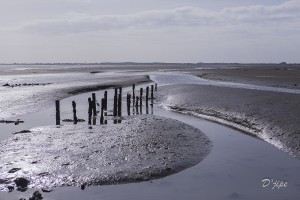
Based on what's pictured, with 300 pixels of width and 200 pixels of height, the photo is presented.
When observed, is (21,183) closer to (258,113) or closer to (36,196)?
(36,196)

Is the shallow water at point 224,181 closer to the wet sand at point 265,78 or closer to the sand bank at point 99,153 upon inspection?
the sand bank at point 99,153

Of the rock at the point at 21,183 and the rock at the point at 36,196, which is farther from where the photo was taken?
the rock at the point at 21,183

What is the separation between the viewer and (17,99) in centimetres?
4069

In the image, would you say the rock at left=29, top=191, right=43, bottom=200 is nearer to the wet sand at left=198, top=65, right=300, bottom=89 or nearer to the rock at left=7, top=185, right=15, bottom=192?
the rock at left=7, top=185, right=15, bottom=192

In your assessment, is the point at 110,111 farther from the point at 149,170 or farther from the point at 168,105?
the point at 149,170

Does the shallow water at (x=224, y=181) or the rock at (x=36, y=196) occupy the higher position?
the rock at (x=36, y=196)

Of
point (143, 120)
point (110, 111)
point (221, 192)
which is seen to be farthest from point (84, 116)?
point (221, 192)
